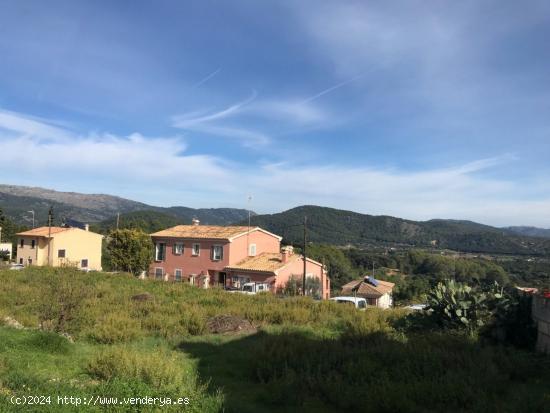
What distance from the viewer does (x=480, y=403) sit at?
6.76m

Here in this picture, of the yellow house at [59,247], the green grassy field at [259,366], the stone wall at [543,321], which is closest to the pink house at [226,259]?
the yellow house at [59,247]

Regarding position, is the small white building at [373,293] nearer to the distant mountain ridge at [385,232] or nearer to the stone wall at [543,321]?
the stone wall at [543,321]

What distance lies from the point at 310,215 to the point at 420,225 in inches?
1899

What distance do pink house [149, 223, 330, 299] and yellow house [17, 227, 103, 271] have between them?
42.8 feet

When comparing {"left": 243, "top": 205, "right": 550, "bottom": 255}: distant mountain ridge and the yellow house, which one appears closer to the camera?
the yellow house

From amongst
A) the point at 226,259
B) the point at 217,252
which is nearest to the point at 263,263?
the point at 226,259

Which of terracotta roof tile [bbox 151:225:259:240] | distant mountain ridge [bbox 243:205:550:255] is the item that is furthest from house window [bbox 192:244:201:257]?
distant mountain ridge [bbox 243:205:550:255]

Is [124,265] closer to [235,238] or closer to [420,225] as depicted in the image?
[235,238]

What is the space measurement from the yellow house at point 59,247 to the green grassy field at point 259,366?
38.5 m

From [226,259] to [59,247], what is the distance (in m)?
23.2

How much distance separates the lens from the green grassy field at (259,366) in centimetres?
688

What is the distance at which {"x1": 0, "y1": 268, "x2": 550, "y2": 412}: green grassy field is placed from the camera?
6883 mm

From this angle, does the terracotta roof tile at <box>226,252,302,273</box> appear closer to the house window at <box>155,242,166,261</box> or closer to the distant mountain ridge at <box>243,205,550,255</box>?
the house window at <box>155,242,166,261</box>

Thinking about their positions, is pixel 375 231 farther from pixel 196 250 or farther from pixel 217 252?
pixel 217 252
